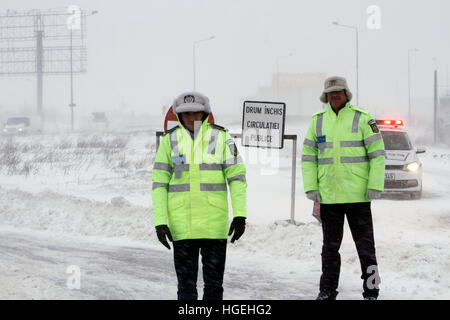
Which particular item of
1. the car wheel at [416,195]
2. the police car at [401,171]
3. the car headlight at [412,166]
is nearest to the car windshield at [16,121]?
the police car at [401,171]

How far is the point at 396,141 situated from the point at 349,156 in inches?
378

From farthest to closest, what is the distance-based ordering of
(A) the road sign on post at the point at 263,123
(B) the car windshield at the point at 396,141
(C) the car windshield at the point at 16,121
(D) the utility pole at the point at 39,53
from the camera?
(D) the utility pole at the point at 39,53
(C) the car windshield at the point at 16,121
(B) the car windshield at the point at 396,141
(A) the road sign on post at the point at 263,123

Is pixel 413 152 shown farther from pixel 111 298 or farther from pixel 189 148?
pixel 189 148

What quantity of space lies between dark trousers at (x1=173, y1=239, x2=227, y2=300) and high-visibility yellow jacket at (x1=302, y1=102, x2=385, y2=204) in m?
1.62

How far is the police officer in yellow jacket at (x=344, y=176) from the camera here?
5.91 m

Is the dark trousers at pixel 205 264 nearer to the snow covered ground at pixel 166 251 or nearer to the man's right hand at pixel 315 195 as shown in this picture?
the man's right hand at pixel 315 195

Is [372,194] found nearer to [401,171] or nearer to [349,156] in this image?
[349,156]

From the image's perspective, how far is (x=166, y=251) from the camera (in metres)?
9.15

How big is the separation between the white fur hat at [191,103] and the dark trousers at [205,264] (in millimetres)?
933

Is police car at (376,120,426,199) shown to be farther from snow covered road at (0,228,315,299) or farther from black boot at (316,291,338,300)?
black boot at (316,291,338,300)

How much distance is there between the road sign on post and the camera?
33.2ft

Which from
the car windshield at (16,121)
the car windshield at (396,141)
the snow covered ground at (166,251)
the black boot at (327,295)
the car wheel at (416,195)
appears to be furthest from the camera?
the car windshield at (16,121)

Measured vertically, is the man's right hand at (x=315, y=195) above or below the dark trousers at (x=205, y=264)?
above

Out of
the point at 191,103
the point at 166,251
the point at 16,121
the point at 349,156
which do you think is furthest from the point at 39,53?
the point at 191,103
